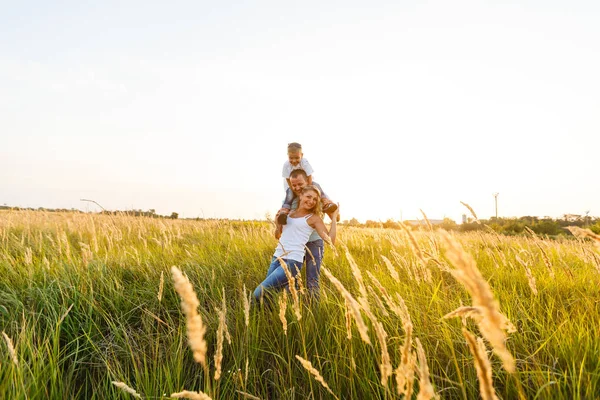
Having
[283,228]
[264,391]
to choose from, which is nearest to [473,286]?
[264,391]

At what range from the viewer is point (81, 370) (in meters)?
2.72

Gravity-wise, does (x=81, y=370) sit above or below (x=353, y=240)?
below

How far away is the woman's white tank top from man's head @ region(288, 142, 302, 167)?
0.91 metres

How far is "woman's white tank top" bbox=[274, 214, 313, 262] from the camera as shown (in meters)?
4.28

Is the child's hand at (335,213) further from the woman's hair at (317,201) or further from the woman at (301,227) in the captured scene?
the woman's hair at (317,201)

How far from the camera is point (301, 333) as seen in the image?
7.25ft

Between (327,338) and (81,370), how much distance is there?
1767 millimetres

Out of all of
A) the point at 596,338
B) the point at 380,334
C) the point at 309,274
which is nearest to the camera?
the point at 380,334

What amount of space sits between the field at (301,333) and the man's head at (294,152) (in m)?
1.38

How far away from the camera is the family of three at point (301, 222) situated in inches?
166

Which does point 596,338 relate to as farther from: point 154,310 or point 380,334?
point 154,310

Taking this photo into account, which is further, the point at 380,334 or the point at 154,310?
the point at 154,310

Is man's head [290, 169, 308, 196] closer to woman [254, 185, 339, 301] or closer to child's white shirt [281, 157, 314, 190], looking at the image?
woman [254, 185, 339, 301]

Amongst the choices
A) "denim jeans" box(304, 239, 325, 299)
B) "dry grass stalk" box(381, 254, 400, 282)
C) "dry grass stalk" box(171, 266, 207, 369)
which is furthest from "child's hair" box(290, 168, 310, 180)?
"dry grass stalk" box(171, 266, 207, 369)
